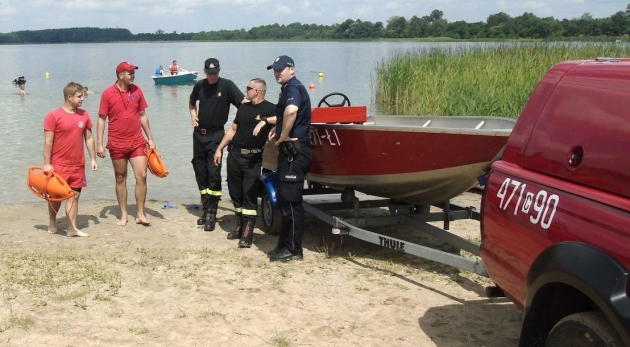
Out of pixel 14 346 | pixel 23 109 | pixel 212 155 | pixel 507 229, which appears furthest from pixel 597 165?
pixel 23 109

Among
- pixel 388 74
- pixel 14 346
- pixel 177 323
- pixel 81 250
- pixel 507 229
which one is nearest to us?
pixel 507 229

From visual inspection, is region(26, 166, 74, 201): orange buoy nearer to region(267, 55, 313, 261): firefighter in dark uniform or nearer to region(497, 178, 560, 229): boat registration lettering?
region(267, 55, 313, 261): firefighter in dark uniform

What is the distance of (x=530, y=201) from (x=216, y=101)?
5252 millimetres

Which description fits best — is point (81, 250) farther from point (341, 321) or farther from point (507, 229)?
point (507, 229)

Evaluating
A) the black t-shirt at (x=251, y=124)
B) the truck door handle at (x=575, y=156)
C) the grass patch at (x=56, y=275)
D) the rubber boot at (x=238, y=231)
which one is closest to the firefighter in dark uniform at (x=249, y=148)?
the black t-shirt at (x=251, y=124)

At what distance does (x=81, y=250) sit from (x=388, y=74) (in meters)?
14.2

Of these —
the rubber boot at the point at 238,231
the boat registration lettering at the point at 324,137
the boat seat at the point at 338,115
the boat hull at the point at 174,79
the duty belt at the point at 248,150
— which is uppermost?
the boat seat at the point at 338,115

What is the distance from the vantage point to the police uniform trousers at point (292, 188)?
270 inches

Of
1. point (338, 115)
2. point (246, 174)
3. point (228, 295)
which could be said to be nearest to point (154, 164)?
point (246, 174)

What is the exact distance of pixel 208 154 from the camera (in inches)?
335

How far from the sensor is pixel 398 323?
5.46m

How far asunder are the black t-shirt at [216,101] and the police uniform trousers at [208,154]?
3.9 inches

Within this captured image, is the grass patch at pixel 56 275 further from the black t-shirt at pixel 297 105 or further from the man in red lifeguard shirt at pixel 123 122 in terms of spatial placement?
the black t-shirt at pixel 297 105

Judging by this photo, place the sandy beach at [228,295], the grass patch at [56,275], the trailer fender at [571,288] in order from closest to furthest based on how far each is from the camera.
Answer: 1. the trailer fender at [571,288]
2. the sandy beach at [228,295]
3. the grass patch at [56,275]
